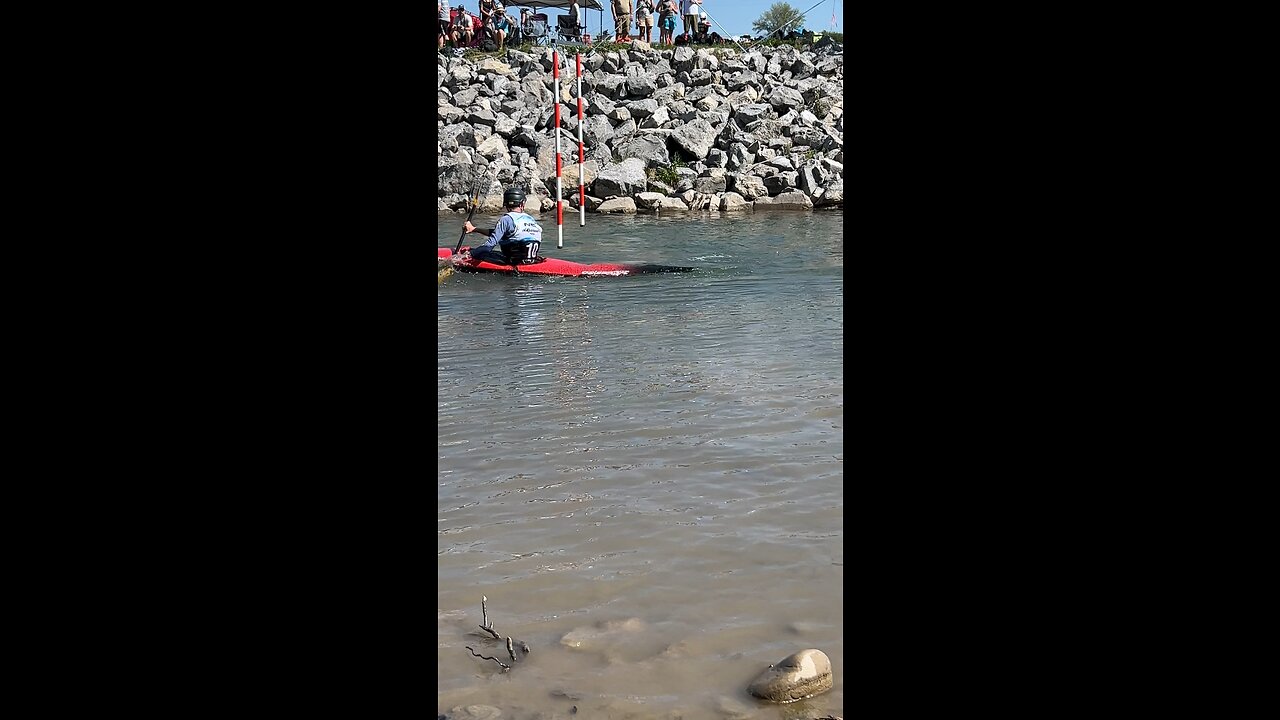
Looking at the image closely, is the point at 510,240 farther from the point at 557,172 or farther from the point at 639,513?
the point at 639,513

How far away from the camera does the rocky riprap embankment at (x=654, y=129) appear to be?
20.8 meters

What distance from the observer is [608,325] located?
9.37 meters

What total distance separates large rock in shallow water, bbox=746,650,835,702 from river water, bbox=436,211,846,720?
0.04m

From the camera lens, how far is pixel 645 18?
28594 millimetres

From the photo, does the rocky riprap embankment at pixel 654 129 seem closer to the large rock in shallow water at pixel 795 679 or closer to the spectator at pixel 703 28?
the spectator at pixel 703 28

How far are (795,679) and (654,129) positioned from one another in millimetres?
20920

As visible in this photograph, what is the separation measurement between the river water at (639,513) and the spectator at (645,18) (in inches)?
815

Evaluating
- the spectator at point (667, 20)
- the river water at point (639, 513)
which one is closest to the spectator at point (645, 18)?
the spectator at point (667, 20)

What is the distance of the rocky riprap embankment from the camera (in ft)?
68.1
